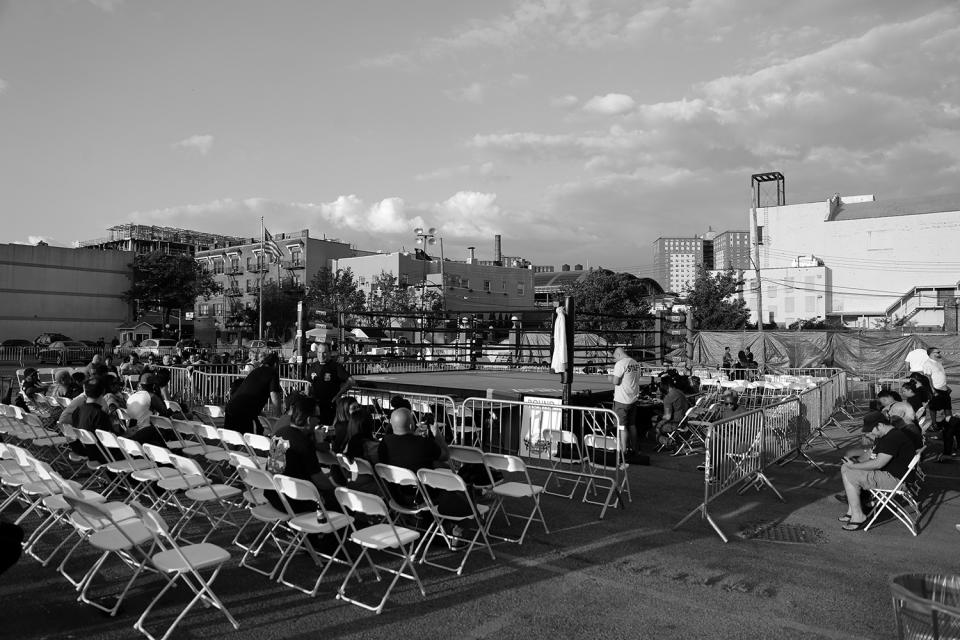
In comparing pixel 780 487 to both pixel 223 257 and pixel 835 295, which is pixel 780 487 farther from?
pixel 223 257

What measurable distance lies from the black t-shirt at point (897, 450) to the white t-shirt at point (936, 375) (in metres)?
5.56

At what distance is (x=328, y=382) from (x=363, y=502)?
5.29m

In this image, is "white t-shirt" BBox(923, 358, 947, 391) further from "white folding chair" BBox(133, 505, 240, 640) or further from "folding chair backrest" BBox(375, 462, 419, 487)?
"white folding chair" BBox(133, 505, 240, 640)

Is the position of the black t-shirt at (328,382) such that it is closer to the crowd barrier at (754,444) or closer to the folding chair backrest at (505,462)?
the folding chair backrest at (505,462)

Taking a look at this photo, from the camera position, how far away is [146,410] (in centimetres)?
759

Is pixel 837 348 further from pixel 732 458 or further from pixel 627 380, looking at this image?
pixel 732 458

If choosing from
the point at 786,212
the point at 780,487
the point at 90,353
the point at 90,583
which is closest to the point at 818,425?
the point at 780,487

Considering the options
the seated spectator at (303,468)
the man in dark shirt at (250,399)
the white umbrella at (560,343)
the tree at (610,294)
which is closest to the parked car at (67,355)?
the man in dark shirt at (250,399)

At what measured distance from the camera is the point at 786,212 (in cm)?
6500

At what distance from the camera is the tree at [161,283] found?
4734 cm

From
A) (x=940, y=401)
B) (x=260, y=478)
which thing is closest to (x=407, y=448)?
(x=260, y=478)

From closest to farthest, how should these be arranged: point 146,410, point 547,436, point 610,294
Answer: point 146,410
point 547,436
point 610,294

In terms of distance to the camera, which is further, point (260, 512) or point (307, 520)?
point (260, 512)

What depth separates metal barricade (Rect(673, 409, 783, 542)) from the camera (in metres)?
6.28
